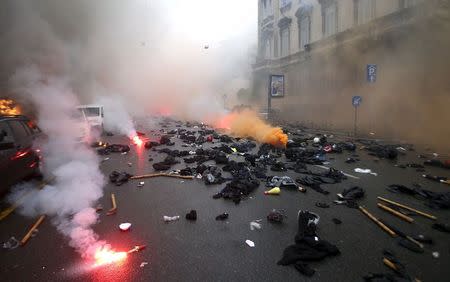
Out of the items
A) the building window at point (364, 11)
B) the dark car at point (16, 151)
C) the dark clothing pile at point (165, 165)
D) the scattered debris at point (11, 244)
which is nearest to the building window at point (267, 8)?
the building window at point (364, 11)

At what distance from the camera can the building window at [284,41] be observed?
29125 mm

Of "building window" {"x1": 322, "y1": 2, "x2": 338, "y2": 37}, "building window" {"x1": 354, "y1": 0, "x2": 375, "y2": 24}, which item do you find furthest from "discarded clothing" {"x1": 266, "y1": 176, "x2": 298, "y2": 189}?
"building window" {"x1": 322, "y1": 2, "x2": 338, "y2": 37}

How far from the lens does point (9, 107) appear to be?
1048cm

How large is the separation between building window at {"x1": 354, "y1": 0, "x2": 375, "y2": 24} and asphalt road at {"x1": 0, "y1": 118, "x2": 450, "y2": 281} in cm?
1538

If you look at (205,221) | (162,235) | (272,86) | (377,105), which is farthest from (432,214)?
(272,86)

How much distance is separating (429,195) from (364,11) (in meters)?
16.9

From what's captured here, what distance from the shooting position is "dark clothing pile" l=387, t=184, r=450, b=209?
4734 millimetres

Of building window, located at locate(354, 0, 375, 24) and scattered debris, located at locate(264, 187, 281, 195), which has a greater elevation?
building window, located at locate(354, 0, 375, 24)

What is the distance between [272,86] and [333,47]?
526cm

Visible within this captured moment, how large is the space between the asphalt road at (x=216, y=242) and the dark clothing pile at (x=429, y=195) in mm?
180

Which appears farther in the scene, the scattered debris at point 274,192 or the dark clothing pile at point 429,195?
the scattered debris at point 274,192

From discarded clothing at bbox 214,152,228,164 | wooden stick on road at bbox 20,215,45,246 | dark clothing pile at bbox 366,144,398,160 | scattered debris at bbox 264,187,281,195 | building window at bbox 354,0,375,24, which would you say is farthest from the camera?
building window at bbox 354,0,375,24

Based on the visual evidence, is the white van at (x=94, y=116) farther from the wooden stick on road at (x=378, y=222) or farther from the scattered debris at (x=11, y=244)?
the wooden stick on road at (x=378, y=222)

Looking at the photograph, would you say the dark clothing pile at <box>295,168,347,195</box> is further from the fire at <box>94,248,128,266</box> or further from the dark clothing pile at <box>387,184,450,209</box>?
the fire at <box>94,248,128,266</box>
